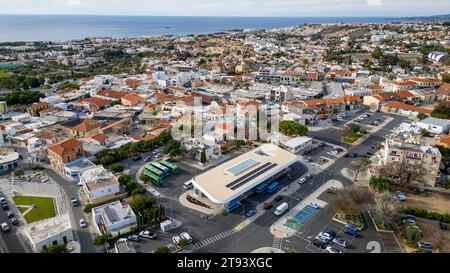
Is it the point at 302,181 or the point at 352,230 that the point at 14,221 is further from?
the point at 352,230

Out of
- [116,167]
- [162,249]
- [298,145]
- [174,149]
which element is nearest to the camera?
[162,249]

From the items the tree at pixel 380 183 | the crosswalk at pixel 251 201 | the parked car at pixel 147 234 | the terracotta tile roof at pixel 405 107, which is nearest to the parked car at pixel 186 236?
the parked car at pixel 147 234

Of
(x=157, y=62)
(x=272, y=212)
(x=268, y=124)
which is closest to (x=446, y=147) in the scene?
(x=268, y=124)

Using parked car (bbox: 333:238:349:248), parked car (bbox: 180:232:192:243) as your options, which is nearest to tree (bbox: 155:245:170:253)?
parked car (bbox: 180:232:192:243)

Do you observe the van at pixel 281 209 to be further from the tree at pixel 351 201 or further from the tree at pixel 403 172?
the tree at pixel 403 172

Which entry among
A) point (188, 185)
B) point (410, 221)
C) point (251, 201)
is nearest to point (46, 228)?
point (188, 185)
